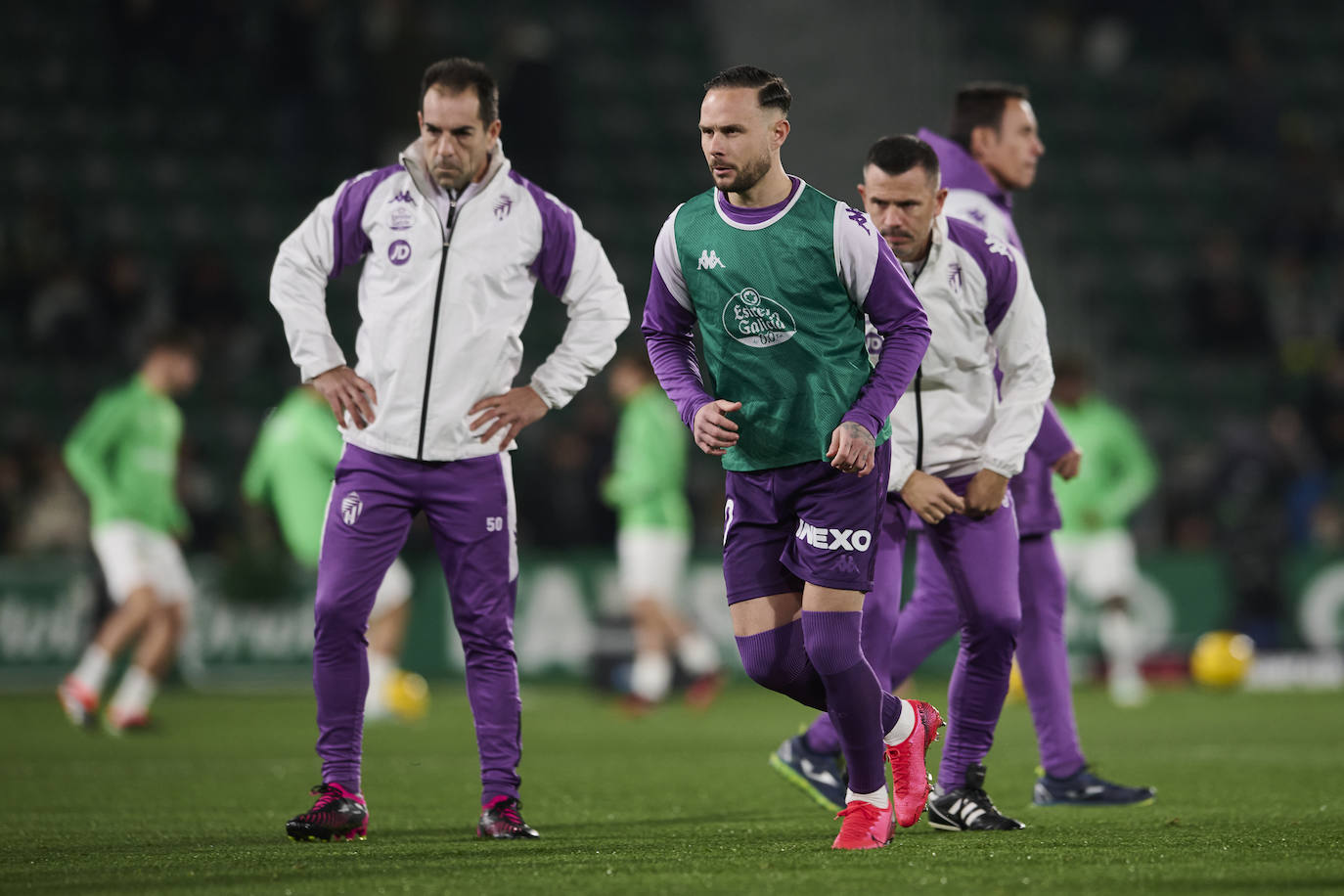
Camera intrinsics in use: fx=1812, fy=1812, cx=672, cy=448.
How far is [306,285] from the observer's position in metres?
6.41

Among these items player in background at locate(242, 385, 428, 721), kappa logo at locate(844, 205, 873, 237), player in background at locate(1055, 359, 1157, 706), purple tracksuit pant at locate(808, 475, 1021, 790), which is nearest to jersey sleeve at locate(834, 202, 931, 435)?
kappa logo at locate(844, 205, 873, 237)

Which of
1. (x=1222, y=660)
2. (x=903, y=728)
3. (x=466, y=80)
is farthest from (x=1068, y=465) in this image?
(x=1222, y=660)

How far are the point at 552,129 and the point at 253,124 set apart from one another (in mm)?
3516

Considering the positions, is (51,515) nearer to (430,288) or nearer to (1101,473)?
(1101,473)

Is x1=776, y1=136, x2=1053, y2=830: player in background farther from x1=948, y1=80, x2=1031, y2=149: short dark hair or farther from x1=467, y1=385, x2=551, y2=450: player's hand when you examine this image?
x1=467, y1=385, x2=551, y2=450: player's hand

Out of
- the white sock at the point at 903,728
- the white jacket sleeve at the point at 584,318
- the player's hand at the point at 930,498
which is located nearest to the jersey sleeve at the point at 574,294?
the white jacket sleeve at the point at 584,318

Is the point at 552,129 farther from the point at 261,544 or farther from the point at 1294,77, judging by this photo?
the point at 1294,77

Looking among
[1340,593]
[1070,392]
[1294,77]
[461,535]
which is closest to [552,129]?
[1070,392]

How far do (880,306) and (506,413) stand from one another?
144 centimetres

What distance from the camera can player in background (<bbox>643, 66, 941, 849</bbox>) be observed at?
18.0 feet

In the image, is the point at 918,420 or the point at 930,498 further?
the point at 918,420

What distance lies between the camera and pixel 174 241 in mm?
18484

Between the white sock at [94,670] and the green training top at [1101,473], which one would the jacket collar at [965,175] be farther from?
the green training top at [1101,473]

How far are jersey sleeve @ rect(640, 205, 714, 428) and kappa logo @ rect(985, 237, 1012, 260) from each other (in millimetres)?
1176
